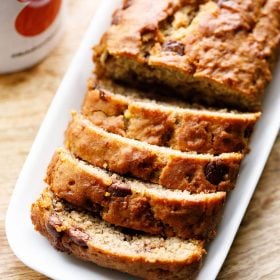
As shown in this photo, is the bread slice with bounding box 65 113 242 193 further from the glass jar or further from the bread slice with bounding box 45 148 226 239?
the glass jar

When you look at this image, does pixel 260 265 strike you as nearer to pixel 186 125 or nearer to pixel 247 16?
pixel 186 125

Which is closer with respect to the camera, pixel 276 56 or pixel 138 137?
pixel 138 137

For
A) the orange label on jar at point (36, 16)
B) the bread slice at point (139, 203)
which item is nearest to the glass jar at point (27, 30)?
the orange label on jar at point (36, 16)

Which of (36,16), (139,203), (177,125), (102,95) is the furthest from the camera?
(36,16)

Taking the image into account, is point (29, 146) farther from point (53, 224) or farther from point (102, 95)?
point (53, 224)

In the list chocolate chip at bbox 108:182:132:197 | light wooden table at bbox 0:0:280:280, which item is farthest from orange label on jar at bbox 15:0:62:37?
chocolate chip at bbox 108:182:132:197

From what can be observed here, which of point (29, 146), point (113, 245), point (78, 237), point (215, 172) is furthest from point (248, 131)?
point (29, 146)

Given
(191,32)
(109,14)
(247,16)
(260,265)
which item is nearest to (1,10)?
(109,14)

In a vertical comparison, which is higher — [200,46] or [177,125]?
[200,46]
